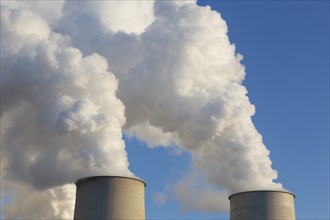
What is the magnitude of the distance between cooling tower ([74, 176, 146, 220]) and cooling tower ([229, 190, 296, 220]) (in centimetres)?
557

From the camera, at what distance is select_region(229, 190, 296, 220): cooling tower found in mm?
26078

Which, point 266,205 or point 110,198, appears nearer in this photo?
point 110,198

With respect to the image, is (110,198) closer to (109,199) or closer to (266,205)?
(109,199)

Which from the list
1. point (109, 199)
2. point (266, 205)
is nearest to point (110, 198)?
point (109, 199)

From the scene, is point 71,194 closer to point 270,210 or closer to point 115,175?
point 115,175

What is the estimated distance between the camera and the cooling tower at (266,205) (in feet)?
85.6

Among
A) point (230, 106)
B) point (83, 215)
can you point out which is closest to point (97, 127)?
point (83, 215)

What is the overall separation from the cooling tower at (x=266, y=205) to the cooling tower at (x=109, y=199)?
5567mm

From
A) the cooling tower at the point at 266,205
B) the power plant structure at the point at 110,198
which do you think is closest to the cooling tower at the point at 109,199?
the power plant structure at the point at 110,198

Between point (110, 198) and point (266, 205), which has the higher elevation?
point (266, 205)

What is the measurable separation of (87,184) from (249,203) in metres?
8.12

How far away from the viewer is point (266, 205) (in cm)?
2611

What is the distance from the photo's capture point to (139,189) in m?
24.1

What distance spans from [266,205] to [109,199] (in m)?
7.88
